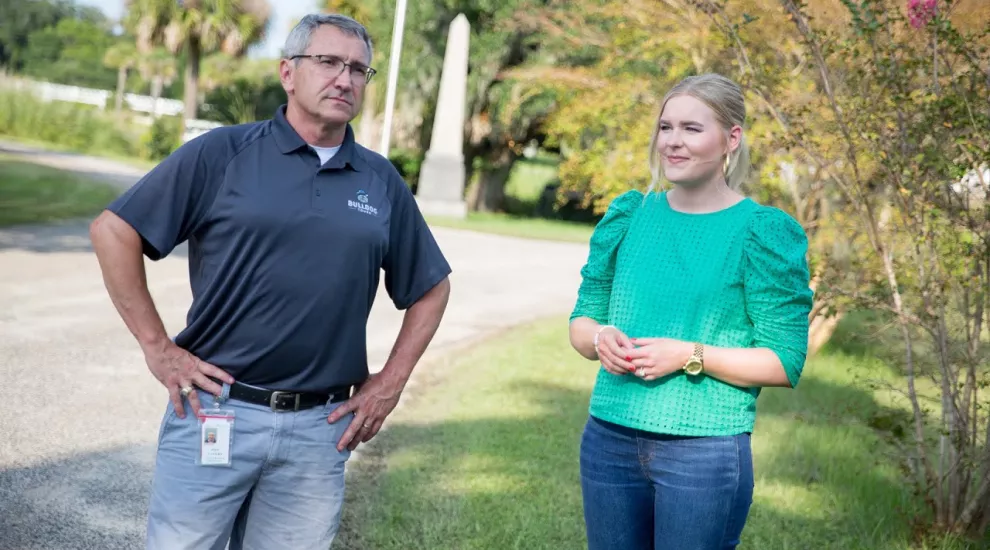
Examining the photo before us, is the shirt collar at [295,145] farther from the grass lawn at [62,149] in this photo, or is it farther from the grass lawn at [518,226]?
the grass lawn at [62,149]

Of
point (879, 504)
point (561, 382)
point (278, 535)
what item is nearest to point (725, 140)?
point (278, 535)

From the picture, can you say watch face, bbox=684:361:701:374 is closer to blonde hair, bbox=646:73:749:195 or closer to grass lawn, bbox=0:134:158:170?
blonde hair, bbox=646:73:749:195

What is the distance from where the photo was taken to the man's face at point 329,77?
3439 millimetres

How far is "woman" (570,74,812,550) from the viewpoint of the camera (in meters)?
3.07

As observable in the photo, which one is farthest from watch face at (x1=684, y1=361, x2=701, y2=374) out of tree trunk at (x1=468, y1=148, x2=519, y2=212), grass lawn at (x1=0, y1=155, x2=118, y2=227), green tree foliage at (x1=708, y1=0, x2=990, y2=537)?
tree trunk at (x1=468, y1=148, x2=519, y2=212)

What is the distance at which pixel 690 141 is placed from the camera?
3131 millimetres

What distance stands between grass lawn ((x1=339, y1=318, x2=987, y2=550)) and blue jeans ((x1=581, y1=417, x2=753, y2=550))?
2442 mm

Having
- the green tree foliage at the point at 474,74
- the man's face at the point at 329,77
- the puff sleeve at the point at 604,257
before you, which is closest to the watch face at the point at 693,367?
the puff sleeve at the point at 604,257

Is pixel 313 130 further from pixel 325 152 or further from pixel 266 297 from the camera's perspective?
pixel 266 297

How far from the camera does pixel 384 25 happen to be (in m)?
34.6

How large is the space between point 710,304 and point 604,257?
A: 35cm

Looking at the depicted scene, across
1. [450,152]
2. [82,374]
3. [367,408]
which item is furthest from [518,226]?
[367,408]

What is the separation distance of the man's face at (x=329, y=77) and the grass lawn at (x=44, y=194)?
1500 centimetres

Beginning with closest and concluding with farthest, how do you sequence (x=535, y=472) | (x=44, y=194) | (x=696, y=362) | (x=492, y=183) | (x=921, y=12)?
(x=696, y=362)
(x=921, y=12)
(x=535, y=472)
(x=44, y=194)
(x=492, y=183)
